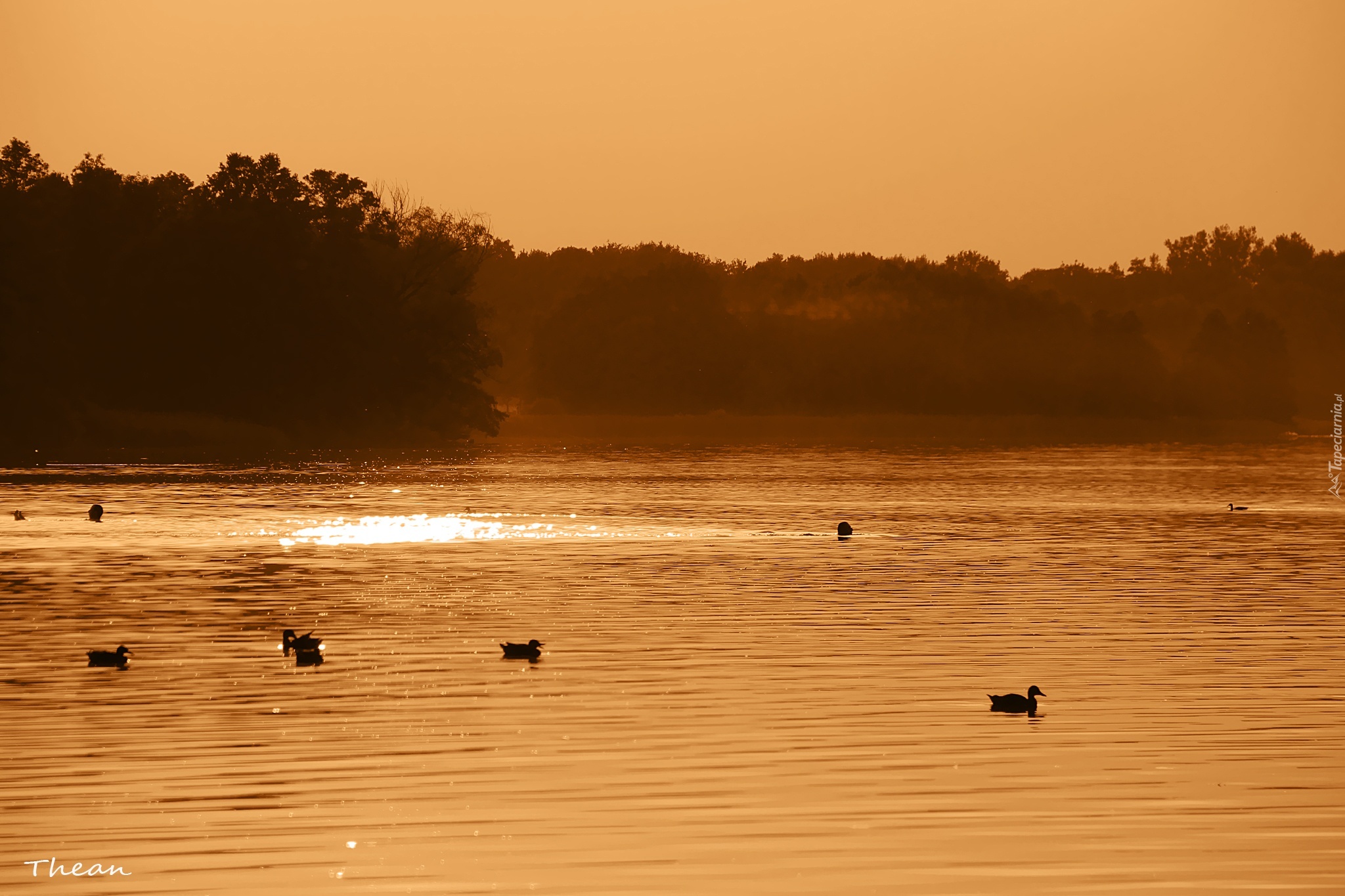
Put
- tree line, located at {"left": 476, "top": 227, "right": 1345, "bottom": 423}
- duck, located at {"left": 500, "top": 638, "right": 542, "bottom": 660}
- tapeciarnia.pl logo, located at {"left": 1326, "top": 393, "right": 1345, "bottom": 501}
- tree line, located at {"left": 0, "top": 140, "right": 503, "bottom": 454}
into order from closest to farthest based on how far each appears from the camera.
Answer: duck, located at {"left": 500, "top": 638, "right": 542, "bottom": 660}
tapeciarnia.pl logo, located at {"left": 1326, "top": 393, "right": 1345, "bottom": 501}
tree line, located at {"left": 0, "top": 140, "right": 503, "bottom": 454}
tree line, located at {"left": 476, "top": 227, "right": 1345, "bottom": 423}

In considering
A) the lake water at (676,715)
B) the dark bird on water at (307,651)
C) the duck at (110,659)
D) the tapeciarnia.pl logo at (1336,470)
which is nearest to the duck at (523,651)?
the lake water at (676,715)

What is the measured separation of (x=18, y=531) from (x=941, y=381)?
133253mm

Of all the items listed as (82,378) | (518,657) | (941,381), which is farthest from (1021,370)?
(518,657)

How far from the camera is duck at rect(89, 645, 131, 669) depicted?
24047 mm

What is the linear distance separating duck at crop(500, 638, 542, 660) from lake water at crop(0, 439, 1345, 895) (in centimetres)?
42

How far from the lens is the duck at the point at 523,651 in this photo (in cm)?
2472

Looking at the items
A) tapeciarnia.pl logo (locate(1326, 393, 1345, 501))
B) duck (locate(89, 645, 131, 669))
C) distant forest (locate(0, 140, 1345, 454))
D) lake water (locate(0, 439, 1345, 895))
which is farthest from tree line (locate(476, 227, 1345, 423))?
duck (locate(89, 645, 131, 669))

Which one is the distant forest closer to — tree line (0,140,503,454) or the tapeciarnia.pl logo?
tree line (0,140,503,454)

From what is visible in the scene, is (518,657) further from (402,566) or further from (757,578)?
(402,566)

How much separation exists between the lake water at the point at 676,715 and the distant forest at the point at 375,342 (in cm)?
6781

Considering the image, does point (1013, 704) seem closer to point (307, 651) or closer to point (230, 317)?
point (307, 651)

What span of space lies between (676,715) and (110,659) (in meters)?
8.54

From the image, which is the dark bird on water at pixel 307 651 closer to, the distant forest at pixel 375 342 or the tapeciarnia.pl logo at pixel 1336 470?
the tapeciarnia.pl logo at pixel 1336 470

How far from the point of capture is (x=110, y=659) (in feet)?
79.1
